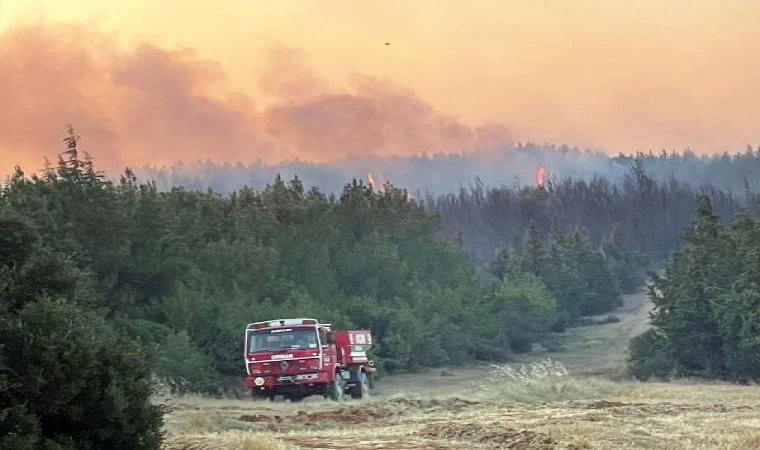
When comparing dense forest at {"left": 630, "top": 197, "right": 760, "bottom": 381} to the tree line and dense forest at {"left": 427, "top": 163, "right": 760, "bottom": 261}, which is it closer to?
the tree line

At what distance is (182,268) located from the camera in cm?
4547

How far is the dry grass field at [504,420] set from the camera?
1762 centimetres

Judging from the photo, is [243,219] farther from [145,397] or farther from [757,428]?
[145,397]

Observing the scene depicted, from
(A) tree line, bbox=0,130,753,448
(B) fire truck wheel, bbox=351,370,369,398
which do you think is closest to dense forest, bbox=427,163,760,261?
(A) tree line, bbox=0,130,753,448

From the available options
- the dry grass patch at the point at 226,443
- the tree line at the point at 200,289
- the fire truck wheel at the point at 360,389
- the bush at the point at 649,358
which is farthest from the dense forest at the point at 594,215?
the dry grass patch at the point at 226,443

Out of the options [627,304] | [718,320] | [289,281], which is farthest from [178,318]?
[627,304]

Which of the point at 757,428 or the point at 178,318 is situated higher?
the point at 178,318

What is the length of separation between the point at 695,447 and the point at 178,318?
30330mm

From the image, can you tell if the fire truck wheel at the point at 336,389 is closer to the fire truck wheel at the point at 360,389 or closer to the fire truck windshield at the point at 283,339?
the fire truck wheel at the point at 360,389

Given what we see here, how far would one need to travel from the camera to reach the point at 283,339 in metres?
33.7

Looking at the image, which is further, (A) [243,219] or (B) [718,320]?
(A) [243,219]

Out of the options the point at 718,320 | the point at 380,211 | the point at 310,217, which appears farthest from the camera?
the point at 380,211

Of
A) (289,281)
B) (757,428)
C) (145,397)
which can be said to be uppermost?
(289,281)

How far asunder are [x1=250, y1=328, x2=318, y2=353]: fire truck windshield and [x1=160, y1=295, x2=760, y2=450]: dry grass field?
191 cm
